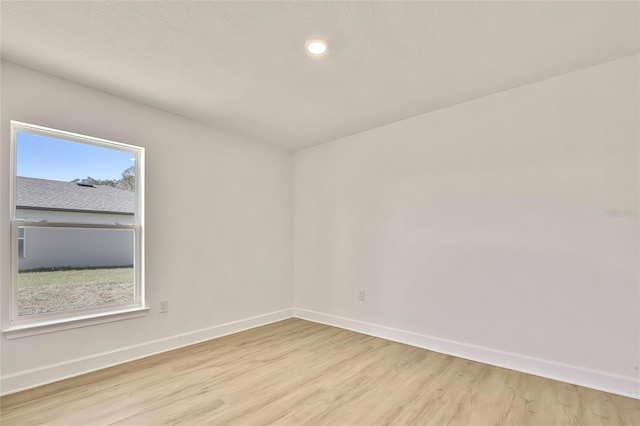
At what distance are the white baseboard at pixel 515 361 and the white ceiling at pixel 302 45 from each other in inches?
92.7

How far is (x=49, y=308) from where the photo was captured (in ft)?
8.33

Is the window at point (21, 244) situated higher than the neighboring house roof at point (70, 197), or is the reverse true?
the neighboring house roof at point (70, 197)

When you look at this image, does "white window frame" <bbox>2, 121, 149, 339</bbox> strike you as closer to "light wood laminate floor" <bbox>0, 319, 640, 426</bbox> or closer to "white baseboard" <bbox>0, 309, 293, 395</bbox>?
"white baseboard" <bbox>0, 309, 293, 395</bbox>

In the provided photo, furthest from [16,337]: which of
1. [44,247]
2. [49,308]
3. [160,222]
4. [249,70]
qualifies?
[249,70]

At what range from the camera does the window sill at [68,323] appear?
231 centimetres

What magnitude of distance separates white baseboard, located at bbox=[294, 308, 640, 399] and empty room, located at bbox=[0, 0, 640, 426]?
2 centimetres

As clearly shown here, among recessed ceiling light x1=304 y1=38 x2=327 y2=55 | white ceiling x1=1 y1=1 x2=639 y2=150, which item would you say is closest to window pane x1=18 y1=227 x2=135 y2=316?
white ceiling x1=1 y1=1 x2=639 y2=150

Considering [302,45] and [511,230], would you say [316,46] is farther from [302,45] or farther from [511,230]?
[511,230]

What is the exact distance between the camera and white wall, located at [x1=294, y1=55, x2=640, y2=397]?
7.75 ft

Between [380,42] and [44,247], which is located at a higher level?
[380,42]

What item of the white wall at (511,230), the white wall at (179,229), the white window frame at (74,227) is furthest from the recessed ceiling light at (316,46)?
the white window frame at (74,227)

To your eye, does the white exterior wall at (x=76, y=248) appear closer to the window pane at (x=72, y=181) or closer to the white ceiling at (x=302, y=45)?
the window pane at (x=72, y=181)

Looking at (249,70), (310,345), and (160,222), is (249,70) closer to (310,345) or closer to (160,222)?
Result: (160,222)

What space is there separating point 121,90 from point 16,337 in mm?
2108
